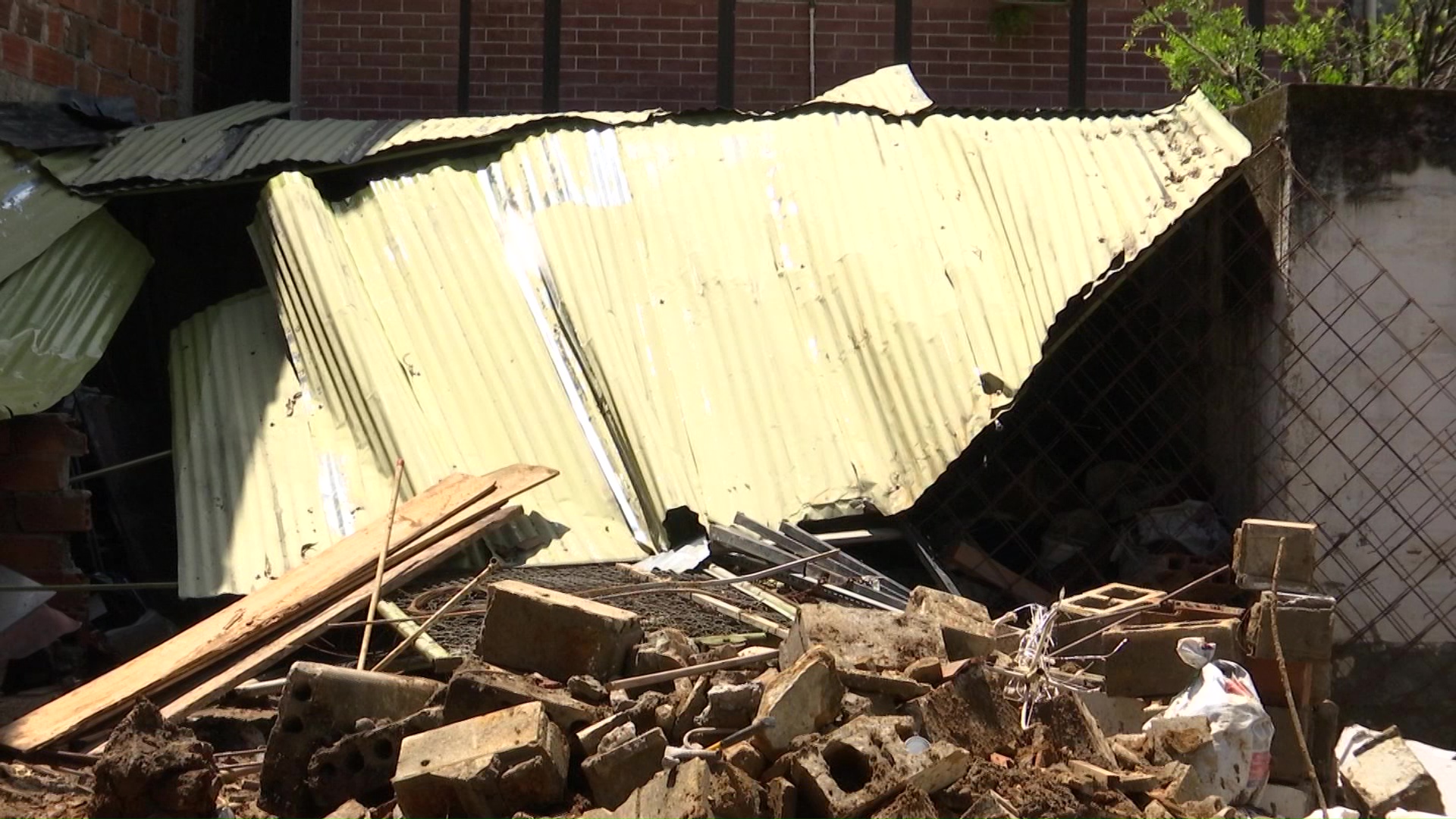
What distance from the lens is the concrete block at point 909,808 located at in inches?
163

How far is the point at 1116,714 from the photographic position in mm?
5703

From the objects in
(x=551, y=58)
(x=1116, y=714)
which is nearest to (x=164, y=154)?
(x=551, y=58)

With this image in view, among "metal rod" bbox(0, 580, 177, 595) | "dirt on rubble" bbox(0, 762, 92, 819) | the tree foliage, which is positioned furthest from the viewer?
the tree foliage

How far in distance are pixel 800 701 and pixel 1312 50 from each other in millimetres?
5279

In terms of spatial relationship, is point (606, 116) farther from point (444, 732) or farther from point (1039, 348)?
point (444, 732)

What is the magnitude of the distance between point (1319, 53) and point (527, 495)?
4.99 meters

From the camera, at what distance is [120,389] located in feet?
25.7

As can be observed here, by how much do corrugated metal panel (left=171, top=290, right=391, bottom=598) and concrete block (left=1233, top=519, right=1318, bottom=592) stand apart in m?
3.36

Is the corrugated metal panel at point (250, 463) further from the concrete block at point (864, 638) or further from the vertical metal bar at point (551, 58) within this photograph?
the vertical metal bar at point (551, 58)

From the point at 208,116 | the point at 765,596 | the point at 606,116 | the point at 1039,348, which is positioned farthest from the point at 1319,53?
the point at 208,116

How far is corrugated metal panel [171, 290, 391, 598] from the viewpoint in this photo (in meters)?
6.12

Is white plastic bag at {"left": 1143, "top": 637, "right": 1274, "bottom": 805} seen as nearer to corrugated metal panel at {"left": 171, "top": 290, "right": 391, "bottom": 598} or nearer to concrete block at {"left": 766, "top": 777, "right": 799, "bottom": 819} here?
concrete block at {"left": 766, "top": 777, "right": 799, "bottom": 819}

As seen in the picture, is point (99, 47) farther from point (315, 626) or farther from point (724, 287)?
point (315, 626)

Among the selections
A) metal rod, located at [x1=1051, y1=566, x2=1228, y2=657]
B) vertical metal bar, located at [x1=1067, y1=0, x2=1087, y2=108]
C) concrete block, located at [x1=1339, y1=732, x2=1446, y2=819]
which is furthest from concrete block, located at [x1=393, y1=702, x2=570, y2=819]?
vertical metal bar, located at [x1=1067, y1=0, x2=1087, y2=108]
